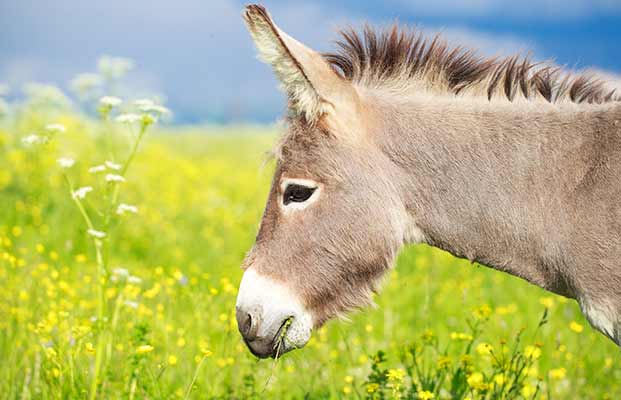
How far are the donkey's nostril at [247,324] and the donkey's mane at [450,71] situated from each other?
1272mm

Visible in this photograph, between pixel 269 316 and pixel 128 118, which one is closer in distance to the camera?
pixel 269 316

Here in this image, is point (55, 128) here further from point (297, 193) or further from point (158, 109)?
point (297, 193)

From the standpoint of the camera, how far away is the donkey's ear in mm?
2697

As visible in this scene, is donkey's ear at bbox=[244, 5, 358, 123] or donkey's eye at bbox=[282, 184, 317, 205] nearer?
donkey's ear at bbox=[244, 5, 358, 123]

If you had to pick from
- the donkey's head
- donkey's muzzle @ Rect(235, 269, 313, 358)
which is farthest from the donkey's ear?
donkey's muzzle @ Rect(235, 269, 313, 358)

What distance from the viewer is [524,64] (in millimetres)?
3182

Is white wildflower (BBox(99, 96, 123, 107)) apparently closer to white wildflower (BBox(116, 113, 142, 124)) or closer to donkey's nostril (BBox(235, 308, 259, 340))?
white wildflower (BBox(116, 113, 142, 124))

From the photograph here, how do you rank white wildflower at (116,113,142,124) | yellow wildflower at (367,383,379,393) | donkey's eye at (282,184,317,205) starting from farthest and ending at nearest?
white wildflower at (116,113,142,124)
yellow wildflower at (367,383,379,393)
donkey's eye at (282,184,317,205)

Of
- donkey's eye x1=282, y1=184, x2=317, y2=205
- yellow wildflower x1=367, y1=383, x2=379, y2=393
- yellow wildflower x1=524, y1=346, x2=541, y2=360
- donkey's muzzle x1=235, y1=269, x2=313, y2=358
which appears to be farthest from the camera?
yellow wildflower x1=524, y1=346, x2=541, y2=360

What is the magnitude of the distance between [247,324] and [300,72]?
1147 mm

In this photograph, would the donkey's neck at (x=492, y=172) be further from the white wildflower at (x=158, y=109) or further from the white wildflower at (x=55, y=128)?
the white wildflower at (x=55, y=128)

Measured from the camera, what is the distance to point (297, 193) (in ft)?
9.86

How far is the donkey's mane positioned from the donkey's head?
31 centimetres

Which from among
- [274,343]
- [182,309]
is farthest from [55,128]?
[182,309]
